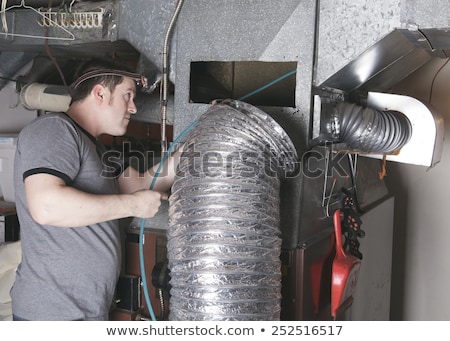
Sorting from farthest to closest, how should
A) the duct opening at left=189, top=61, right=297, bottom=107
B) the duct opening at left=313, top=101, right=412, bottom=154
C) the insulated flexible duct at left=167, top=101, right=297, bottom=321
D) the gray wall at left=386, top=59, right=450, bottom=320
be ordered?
1. the gray wall at left=386, top=59, right=450, bottom=320
2. the duct opening at left=189, top=61, right=297, bottom=107
3. the duct opening at left=313, top=101, right=412, bottom=154
4. the insulated flexible duct at left=167, top=101, right=297, bottom=321

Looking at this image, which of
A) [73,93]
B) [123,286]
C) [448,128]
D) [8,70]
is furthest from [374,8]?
[8,70]

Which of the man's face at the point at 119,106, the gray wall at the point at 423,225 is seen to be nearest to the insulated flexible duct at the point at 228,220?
the man's face at the point at 119,106

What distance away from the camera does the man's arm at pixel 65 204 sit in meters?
1.41

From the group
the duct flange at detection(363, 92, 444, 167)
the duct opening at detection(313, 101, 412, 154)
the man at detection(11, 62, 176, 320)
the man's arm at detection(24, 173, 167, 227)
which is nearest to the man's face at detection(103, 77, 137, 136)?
the man at detection(11, 62, 176, 320)

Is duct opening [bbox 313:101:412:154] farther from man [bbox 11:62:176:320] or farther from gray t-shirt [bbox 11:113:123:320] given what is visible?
gray t-shirt [bbox 11:113:123:320]

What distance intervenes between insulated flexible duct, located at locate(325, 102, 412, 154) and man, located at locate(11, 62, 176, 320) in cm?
61

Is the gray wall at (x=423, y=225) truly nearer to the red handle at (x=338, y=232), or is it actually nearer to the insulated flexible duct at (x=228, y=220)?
the red handle at (x=338, y=232)

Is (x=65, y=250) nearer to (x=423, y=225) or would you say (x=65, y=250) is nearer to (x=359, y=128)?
(x=359, y=128)

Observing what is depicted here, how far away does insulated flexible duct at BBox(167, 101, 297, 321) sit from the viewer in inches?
52.3

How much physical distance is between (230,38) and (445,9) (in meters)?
0.64

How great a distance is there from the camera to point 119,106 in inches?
69.2

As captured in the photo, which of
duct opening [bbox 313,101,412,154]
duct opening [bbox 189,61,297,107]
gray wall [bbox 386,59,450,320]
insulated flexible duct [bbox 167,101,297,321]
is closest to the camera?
insulated flexible duct [bbox 167,101,297,321]

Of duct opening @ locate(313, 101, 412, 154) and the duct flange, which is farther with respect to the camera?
the duct flange

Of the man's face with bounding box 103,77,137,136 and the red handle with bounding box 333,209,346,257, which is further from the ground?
the man's face with bounding box 103,77,137,136
